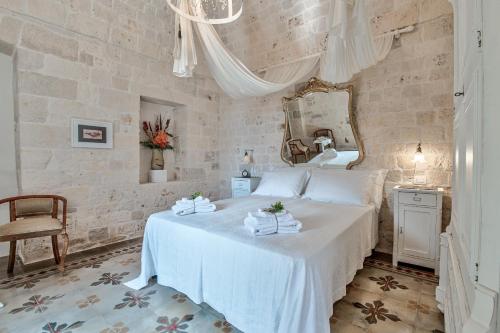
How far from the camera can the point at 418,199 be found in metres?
2.32

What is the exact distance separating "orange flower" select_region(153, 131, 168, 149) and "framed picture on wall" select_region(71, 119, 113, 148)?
72 centimetres

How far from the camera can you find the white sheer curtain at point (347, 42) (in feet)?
5.17

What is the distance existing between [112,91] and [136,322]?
8.68 feet

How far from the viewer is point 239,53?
13.7ft

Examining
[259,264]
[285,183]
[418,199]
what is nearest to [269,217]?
[259,264]

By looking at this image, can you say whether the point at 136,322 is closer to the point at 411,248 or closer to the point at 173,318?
the point at 173,318

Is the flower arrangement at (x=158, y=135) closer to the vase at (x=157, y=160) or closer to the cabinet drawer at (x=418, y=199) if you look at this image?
the vase at (x=157, y=160)

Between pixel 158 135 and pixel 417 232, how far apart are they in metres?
3.49

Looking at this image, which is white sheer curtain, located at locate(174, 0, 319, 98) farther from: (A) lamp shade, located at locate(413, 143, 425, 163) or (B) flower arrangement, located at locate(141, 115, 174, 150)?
(A) lamp shade, located at locate(413, 143, 425, 163)

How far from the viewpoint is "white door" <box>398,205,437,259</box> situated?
7.38ft

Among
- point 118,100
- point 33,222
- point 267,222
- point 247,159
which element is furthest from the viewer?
point 247,159

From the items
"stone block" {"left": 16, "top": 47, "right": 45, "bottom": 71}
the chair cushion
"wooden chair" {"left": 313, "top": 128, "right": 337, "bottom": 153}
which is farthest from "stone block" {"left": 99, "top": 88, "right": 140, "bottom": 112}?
"wooden chair" {"left": 313, "top": 128, "right": 337, "bottom": 153}

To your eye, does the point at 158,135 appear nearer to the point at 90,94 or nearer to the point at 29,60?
the point at 90,94

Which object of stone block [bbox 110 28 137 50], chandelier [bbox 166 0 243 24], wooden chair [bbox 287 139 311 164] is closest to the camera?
chandelier [bbox 166 0 243 24]
